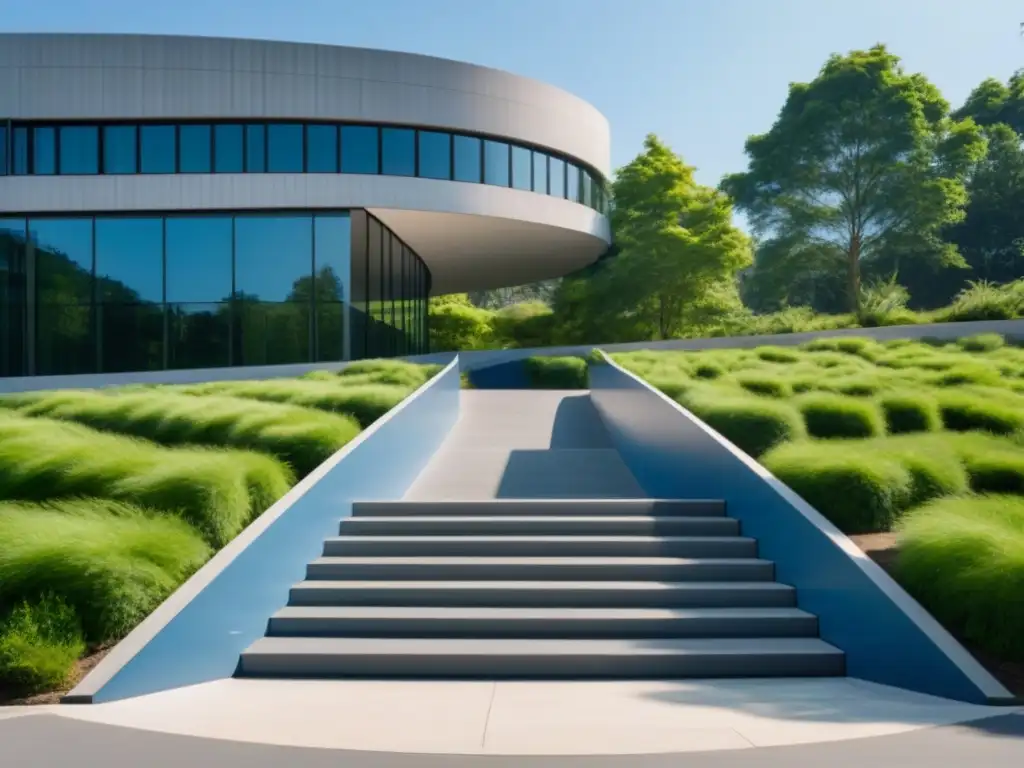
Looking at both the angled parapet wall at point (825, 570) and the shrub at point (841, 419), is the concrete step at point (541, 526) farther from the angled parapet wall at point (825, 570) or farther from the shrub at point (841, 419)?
the shrub at point (841, 419)

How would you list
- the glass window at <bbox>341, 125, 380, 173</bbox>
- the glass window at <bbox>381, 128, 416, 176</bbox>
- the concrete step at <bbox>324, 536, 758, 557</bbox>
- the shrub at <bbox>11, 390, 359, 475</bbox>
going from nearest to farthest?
1. the concrete step at <bbox>324, 536, 758, 557</bbox>
2. the shrub at <bbox>11, 390, 359, 475</bbox>
3. the glass window at <bbox>341, 125, 380, 173</bbox>
4. the glass window at <bbox>381, 128, 416, 176</bbox>

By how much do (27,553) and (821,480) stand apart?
5680 mm

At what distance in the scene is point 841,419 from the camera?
9875 mm

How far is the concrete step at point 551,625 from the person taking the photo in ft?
20.3

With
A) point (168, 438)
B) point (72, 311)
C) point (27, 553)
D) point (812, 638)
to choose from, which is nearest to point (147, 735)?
point (27, 553)

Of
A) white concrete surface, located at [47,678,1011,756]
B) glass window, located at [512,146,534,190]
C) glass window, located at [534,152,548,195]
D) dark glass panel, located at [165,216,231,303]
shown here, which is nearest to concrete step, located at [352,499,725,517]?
white concrete surface, located at [47,678,1011,756]

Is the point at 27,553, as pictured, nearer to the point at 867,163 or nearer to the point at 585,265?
the point at 585,265

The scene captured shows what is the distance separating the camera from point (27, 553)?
5.61 m

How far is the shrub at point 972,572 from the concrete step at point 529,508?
2.22 m

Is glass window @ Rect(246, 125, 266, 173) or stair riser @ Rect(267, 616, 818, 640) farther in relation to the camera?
glass window @ Rect(246, 125, 266, 173)

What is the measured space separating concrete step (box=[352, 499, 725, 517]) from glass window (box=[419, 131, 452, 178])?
1544cm

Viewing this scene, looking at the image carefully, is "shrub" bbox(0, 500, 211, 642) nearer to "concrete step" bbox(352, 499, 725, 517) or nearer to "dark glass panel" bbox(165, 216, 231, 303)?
"concrete step" bbox(352, 499, 725, 517)

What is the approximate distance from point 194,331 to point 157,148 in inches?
171

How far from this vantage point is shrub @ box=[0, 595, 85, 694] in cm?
502
